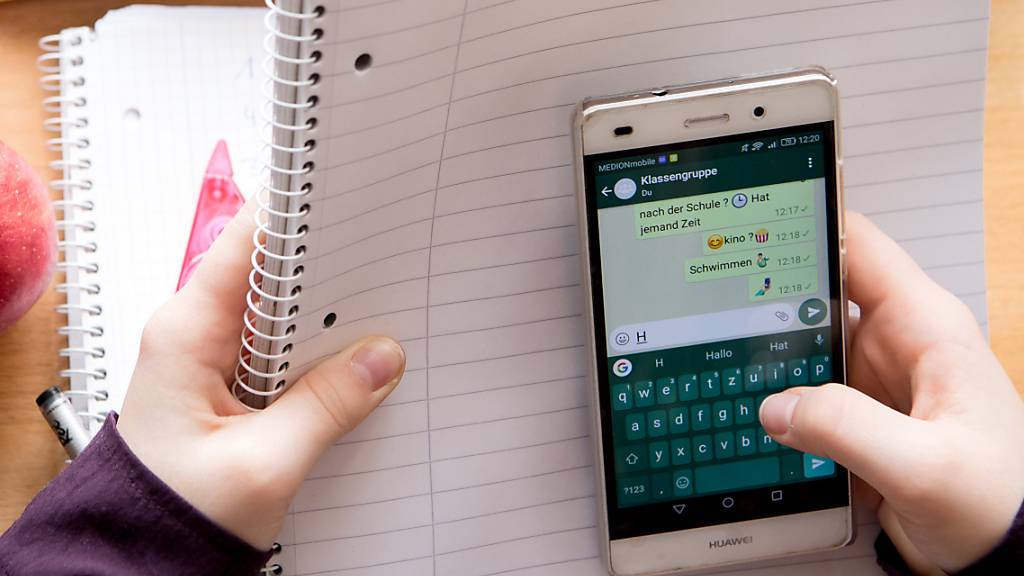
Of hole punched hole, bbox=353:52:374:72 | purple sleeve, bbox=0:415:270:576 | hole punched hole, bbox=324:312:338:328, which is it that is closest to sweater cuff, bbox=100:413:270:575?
purple sleeve, bbox=0:415:270:576

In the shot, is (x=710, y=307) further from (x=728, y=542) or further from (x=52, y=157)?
(x=52, y=157)

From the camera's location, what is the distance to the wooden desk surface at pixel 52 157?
635mm

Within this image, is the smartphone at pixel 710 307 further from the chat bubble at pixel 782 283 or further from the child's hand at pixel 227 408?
the child's hand at pixel 227 408

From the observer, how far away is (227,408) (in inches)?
20.0

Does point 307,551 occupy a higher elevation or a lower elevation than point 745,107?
lower

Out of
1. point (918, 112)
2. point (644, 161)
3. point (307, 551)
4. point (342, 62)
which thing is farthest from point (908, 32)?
point (307, 551)

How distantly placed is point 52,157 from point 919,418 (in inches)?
21.4

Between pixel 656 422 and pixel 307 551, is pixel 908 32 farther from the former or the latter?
pixel 307 551

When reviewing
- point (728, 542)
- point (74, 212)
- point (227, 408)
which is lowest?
point (728, 542)

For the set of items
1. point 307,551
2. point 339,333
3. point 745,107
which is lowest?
point 307,551

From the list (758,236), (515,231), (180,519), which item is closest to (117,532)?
(180,519)

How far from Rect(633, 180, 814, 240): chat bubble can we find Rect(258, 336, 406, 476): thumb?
0.49 feet

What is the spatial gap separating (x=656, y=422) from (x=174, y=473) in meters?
0.25

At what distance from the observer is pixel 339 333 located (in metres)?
0.51
